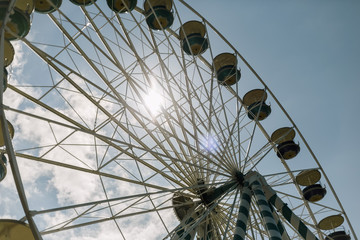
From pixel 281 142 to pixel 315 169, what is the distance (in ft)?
5.86

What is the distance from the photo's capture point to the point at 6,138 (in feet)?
18.0

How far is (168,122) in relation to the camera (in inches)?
489

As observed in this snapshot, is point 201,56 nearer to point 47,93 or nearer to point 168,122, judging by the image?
point 168,122

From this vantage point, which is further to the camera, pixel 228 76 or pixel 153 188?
pixel 228 76

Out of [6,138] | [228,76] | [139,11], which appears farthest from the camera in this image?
[228,76]

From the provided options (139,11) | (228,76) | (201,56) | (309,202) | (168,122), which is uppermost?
(139,11)

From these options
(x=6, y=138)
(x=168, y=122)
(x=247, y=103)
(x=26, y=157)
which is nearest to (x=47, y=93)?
(x=26, y=157)

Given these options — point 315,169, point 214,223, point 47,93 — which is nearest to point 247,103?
point 315,169

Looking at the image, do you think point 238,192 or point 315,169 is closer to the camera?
point 238,192

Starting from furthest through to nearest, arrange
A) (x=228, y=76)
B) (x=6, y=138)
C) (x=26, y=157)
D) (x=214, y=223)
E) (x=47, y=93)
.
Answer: (x=228, y=76)
(x=214, y=223)
(x=47, y=93)
(x=26, y=157)
(x=6, y=138)

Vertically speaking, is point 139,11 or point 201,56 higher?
point 139,11

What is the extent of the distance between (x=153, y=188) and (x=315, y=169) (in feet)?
24.2

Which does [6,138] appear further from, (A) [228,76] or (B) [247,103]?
(B) [247,103]

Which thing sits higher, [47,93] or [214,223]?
[47,93]
